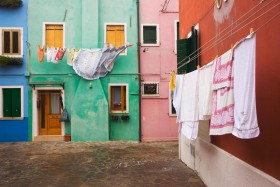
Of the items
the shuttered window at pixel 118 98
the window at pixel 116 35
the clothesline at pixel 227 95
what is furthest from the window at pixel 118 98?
the clothesline at pixel 227 95

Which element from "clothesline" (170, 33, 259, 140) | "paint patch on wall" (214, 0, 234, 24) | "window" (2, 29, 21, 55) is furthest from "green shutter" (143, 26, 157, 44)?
"clothesline" (170, 33, 259, 140)

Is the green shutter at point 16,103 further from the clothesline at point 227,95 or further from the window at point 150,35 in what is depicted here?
the clothesline at point 227,95

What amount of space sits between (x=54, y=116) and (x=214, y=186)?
32.2 ft

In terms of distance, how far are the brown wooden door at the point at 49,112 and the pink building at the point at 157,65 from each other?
14.1 ft

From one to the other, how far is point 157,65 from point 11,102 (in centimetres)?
736

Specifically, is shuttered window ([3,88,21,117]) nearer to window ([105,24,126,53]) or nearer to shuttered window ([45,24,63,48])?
shuttered window ([45,24,63,48])

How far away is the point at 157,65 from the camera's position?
13828 mm

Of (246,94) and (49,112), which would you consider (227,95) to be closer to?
(246,94)

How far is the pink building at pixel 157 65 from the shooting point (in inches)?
538

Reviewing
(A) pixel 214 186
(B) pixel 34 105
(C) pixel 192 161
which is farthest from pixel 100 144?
(A) pixel 214 186

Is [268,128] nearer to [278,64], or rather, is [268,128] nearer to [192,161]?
[278,64]

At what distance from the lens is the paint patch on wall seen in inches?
208

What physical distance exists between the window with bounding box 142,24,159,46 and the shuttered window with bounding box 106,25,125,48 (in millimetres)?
1060

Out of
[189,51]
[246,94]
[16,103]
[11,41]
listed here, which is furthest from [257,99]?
[11,41]
